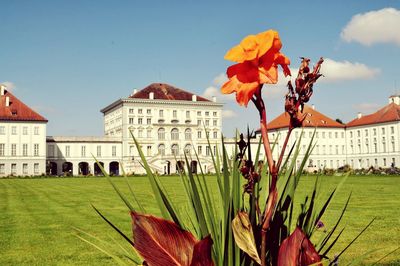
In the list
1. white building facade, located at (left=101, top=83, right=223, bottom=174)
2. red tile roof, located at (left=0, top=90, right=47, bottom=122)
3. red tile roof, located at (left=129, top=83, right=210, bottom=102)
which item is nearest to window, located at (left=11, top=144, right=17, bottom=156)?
red tile roof, located at (left=0, top=90, right=47, bottom=122)

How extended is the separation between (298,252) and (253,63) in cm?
45

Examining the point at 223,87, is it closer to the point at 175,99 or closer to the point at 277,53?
the point at 277,53

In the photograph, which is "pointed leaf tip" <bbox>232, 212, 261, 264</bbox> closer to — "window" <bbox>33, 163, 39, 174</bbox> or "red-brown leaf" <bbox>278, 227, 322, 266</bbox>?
"red-brown leaf" <bbox>278, 227, 322, 266</bbox>

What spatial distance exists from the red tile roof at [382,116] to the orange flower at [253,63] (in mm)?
70369

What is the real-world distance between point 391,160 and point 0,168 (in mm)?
53987

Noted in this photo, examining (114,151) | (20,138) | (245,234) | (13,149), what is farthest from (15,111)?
(245,234)

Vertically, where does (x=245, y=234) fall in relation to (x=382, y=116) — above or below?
below

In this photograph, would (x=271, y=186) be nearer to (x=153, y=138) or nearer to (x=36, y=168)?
(x=36, y=168)

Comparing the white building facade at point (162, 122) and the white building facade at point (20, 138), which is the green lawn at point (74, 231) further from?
the white building facade at point (162, 122)

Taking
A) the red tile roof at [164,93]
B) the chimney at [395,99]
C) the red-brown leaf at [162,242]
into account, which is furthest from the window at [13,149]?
the red-brown leaf at [162,242]

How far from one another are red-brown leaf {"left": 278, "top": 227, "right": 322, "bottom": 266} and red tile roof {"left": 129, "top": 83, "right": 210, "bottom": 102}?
6789cm

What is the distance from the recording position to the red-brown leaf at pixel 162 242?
3.56ft

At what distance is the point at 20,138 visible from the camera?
5709 cm

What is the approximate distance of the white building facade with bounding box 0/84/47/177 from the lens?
56438mm
